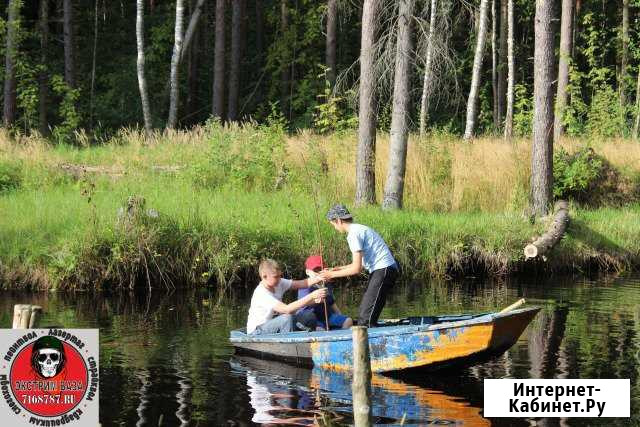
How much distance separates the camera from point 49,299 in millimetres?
15336

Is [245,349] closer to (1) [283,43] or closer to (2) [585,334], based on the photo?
(2) [585,334]

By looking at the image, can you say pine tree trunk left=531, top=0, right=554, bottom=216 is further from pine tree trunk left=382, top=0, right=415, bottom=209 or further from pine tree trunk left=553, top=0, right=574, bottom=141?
pine tree trunk left=553, top=0, right=574, bottom=141

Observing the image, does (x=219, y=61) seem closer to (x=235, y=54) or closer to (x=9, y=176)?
(x=235, y=54)

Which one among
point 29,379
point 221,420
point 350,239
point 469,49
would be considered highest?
point 469,49

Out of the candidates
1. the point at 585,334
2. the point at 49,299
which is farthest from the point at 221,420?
the point at 49,299

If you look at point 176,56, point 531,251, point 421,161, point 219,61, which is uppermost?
point 219,61

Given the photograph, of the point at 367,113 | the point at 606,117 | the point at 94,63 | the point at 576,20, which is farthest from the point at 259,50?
the point at 367,113

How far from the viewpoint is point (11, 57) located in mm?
28203

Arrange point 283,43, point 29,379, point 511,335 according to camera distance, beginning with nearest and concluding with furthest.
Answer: point 29,379 < point 511,335 < point 283,43

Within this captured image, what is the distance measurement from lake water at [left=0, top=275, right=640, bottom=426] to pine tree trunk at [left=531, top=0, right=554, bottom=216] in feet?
10.3

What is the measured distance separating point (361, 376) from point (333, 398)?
2.93m

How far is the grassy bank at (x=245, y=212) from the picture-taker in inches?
642

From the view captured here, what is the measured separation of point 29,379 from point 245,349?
5.20m

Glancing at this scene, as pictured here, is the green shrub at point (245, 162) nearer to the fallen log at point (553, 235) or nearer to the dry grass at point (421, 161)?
the dry grass at point (421, 161)
